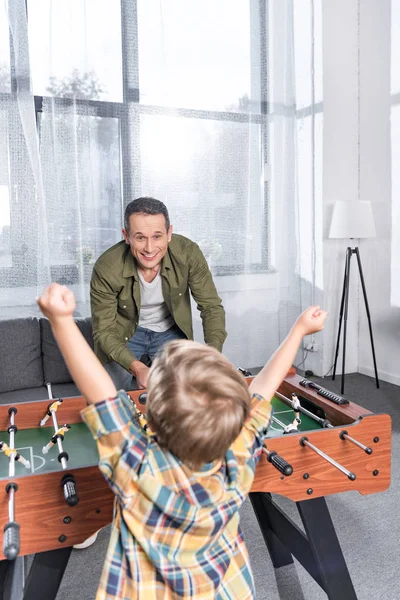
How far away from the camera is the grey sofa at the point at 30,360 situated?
9.73ft

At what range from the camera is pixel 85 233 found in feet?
12.5

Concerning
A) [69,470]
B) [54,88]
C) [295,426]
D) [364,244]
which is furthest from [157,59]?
[69,470]

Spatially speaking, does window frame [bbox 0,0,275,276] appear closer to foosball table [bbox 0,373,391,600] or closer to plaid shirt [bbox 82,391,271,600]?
foosball table [bbox 0,373,391,600]

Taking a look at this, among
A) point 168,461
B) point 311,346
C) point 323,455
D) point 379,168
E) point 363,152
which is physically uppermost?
point 363,152

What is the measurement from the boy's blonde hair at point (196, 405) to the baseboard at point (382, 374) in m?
3.55

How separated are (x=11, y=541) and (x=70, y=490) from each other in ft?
0.58

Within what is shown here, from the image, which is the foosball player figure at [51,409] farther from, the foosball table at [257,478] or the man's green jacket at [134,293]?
the man's green jacket at [134,293]

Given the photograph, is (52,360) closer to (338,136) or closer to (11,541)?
(11,541)

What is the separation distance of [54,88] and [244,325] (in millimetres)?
2114

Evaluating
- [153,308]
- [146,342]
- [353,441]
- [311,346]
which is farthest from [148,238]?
[311,346]

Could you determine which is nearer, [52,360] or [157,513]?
[157,513]

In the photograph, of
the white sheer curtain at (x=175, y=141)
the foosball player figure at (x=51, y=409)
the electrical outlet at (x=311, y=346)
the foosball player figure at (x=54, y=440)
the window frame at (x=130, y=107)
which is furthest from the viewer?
the electrical outlet at (x=311, y=346)

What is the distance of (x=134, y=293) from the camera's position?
258cm

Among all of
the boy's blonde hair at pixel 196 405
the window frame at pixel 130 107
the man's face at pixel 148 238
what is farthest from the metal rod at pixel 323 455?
the window frame at pixel 130 107
